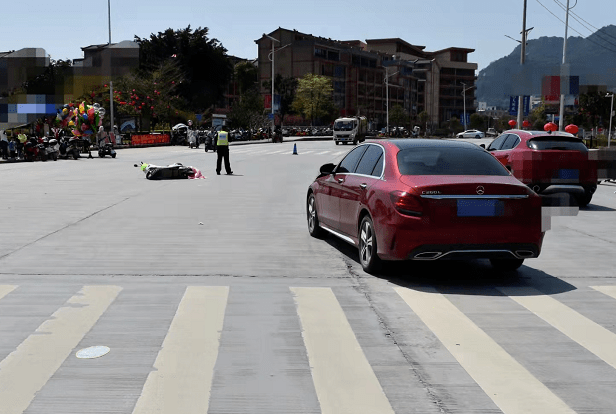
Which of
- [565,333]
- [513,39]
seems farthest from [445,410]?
[513,39]

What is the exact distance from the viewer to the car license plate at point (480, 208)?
7.70m

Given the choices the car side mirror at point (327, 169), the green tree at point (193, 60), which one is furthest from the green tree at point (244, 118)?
the car side mirror at point (327, 169)

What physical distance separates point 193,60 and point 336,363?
83993mm

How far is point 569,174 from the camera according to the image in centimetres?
1622

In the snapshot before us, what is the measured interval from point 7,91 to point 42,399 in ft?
164

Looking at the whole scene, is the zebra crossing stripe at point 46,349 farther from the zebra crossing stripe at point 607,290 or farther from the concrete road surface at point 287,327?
the zebra crossing stripe at point 607,290

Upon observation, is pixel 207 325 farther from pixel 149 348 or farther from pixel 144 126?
pixel 144 126

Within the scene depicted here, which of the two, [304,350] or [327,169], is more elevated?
[327,169]

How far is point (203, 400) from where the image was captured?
4352 mm

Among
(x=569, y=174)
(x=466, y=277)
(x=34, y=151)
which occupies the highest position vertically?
(x=34, y=151)

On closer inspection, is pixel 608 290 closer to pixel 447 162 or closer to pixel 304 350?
pixel 447 162

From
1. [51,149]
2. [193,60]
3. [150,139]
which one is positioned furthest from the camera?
[193,60]

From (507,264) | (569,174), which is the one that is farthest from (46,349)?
(569,174)

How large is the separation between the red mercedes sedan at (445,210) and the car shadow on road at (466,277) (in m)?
0.21
